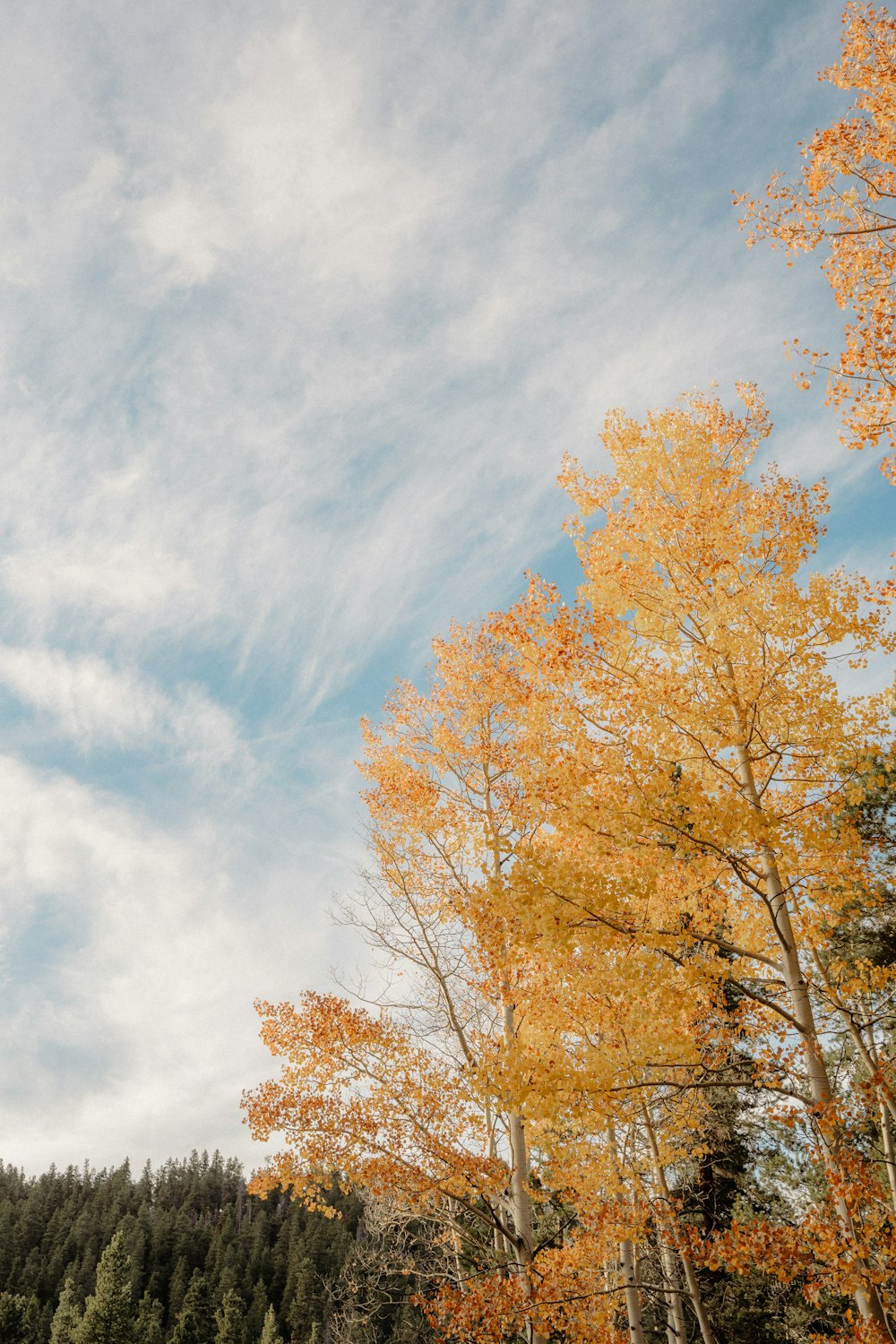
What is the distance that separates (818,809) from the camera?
6.60m

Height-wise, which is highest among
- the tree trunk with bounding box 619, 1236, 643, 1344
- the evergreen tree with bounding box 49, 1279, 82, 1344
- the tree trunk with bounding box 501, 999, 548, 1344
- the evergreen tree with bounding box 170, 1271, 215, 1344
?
the tree trunk with bounding box 501, 999, 548, 1344

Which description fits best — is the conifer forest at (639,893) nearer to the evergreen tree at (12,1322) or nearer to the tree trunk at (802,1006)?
the tree trunk at (802,1006)

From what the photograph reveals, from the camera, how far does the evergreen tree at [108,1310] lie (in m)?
33.5

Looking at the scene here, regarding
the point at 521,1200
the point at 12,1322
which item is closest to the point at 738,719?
the point at 521,1200

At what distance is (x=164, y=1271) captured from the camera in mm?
61812

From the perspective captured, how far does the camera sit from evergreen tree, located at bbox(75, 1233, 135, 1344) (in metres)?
33.5

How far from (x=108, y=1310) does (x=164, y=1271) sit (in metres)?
34.8

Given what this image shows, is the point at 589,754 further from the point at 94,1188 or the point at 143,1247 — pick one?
the point at 94,1188

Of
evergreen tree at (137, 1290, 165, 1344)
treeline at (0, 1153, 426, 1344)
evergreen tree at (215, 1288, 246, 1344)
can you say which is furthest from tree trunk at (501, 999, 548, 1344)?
evergreen tree at (215, 1288, 246, 1344)

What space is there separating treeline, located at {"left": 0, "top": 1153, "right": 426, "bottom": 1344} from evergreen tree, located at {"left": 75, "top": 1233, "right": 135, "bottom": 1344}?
0.04 meters

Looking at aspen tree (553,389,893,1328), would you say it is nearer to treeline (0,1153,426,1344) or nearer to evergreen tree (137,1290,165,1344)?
treeline (0,1153,426,1344)

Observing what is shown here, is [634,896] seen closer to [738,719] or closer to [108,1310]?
[738,719]

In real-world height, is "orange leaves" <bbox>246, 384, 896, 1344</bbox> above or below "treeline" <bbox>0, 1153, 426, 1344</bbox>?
above

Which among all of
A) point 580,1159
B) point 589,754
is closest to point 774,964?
point 589,754
